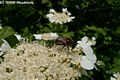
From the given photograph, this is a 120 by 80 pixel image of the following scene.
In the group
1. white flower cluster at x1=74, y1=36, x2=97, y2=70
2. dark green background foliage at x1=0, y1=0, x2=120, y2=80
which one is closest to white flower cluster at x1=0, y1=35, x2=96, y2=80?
white flower cluster at x1=74, y1=36, x2=97, y2=70

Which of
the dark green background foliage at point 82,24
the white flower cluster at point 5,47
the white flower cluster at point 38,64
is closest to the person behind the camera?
the white flower cluster at point 38,64

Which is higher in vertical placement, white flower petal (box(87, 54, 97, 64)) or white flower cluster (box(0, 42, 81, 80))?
white flower petal (box(87, 54, 97, 64))

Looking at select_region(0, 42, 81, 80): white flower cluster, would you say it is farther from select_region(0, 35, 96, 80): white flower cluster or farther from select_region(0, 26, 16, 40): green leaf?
select_region(0, 26, 16, 40): green leaf

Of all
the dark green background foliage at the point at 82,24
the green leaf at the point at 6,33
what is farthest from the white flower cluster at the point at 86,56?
the dark green background foliage at the point at 82,24

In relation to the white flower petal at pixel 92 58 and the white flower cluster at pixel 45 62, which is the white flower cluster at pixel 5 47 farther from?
the white flower petal at pixel 92 58

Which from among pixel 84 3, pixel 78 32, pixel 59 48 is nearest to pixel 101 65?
pixel 78 32

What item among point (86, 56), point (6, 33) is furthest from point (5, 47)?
point (86, 56)

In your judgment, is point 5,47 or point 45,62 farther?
point 5,47

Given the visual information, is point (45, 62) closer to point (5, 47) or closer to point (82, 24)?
point (5, 47)
